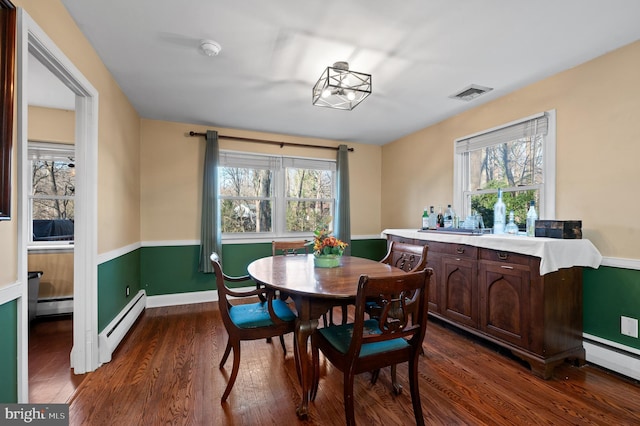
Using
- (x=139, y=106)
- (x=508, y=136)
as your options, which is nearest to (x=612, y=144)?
(x=508, y=136)

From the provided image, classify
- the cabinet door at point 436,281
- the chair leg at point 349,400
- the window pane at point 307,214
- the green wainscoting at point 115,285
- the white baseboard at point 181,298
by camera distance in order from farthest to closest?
the window pane at point 307,214
the white baseboard at point 181,298
the cabinet door at point 436,281
the green wainscoting at point 115,285
the chair leg at point 349,400

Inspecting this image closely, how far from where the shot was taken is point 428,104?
3.17 meters

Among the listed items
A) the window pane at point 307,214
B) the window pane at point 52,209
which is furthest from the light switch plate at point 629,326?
the window pane at point 52,209

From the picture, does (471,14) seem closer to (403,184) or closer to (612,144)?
(612,144)

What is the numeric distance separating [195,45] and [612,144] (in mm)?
3288

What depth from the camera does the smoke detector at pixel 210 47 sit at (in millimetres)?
2062

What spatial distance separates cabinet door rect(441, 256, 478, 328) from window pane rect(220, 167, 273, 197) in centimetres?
269

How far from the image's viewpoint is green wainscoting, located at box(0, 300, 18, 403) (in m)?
1.24

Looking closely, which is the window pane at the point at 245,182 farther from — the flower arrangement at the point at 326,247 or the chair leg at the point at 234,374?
the chair leg at the point at 234,374

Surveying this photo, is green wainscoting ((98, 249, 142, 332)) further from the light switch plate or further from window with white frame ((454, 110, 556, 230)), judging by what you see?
the light switch plate

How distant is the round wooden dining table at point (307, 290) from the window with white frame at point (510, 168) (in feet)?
5.77

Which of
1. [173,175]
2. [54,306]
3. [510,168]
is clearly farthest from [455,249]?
[54,306]

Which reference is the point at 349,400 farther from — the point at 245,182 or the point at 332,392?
the point at 245,182

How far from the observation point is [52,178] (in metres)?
3.44
